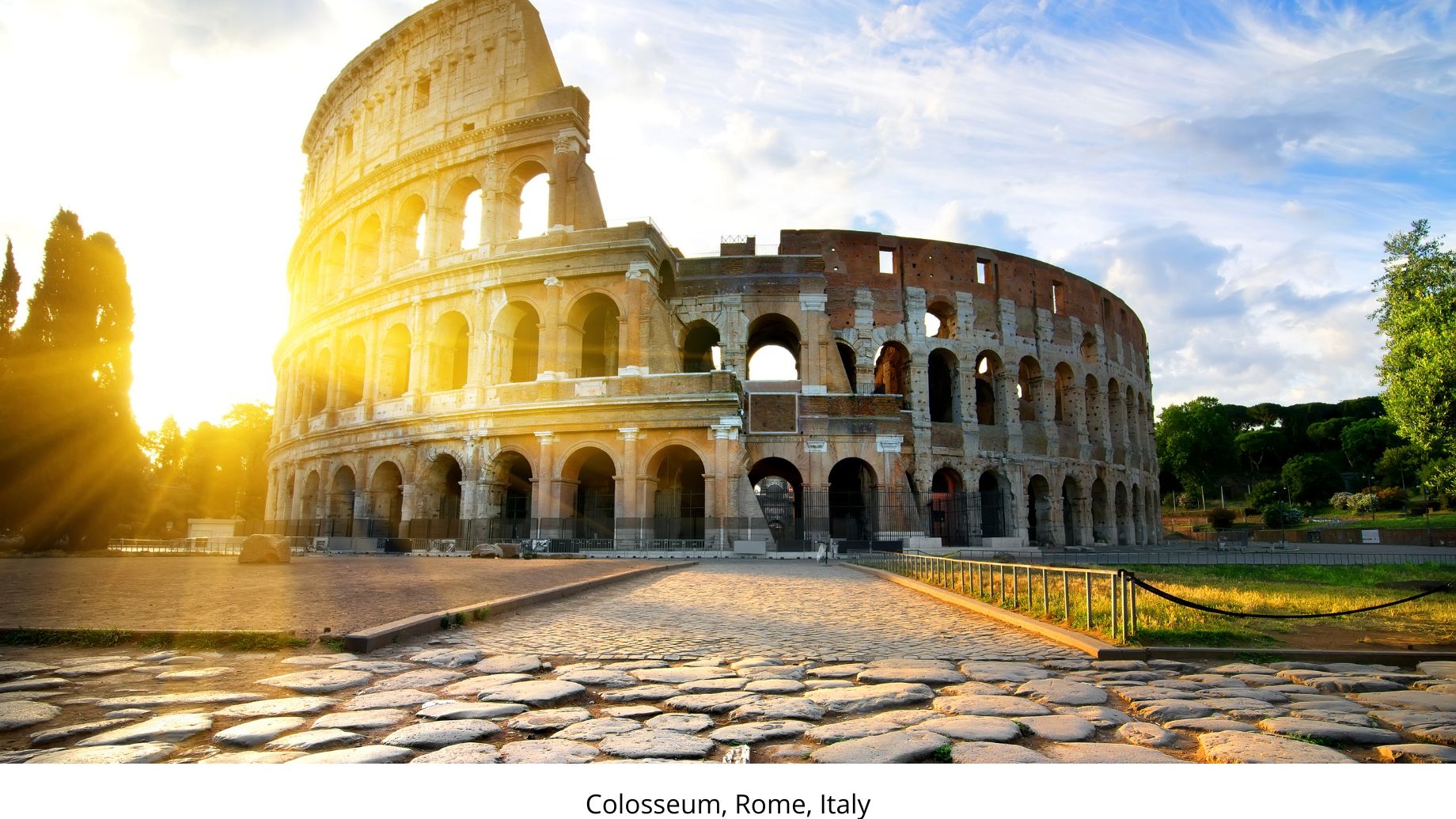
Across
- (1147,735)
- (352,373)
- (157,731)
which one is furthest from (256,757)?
(352,373)

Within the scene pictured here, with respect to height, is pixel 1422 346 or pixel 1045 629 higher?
pixel 1422 346

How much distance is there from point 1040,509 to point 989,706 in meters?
27.9

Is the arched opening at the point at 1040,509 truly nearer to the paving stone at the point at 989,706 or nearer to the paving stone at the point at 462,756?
the paving stone at the point at 989,706

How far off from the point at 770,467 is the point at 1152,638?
72.9ft

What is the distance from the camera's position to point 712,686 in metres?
3.71

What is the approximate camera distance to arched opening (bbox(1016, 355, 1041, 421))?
97.8 ft

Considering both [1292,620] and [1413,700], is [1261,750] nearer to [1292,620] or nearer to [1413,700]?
[1413,700]

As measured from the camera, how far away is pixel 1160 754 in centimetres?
252

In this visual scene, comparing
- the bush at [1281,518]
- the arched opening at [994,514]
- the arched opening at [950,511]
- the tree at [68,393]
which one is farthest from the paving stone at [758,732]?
the bush at [1281,518]

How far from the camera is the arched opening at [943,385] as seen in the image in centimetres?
2838

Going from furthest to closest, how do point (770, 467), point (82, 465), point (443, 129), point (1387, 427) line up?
point (1387, 427) < point (770, 467) < point (443, 129) < point (82, 465)

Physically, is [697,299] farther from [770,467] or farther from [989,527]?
[989,527]

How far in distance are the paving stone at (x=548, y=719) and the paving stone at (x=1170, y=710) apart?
227cm

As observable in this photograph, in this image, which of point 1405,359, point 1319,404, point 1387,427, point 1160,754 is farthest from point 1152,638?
point 1319,404
